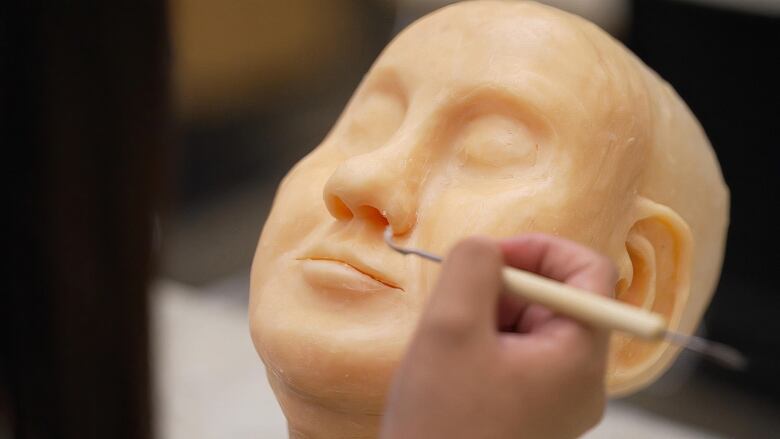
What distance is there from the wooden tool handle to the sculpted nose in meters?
0.25

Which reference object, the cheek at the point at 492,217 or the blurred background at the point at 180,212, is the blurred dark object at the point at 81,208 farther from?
the cheek at the point at 492,217

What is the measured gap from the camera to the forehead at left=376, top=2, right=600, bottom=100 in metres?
1.12

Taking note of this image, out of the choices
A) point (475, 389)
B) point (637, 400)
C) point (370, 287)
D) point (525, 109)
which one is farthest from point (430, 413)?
point (637, 400)

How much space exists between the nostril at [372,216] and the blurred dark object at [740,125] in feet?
4.48

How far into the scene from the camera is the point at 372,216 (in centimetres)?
111

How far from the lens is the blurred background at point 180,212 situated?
1494 millimetres

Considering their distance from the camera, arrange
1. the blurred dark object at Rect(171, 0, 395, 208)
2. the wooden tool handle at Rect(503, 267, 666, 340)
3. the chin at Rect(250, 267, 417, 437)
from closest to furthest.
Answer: the wooden tool handle at Rect(503, 267, 666, 340)
the chin at Rect(250, 267, 417, 437)
the blurred dark object at Rect(171, 0, 395, 208)

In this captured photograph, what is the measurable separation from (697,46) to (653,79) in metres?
1.15

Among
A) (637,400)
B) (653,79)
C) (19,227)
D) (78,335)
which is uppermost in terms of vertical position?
(653,79)

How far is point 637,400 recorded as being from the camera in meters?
2.36

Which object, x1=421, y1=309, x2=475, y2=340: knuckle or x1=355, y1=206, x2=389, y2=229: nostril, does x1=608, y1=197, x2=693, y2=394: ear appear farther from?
x1=421, y1=309, x2=475, y2=340: knuckle

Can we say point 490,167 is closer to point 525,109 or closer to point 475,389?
point 525,109

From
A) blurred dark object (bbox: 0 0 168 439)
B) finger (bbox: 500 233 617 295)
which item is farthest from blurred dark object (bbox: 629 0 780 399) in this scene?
finger (bbox: 500 233 617 295)

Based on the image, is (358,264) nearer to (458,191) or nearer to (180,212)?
(458,191)
